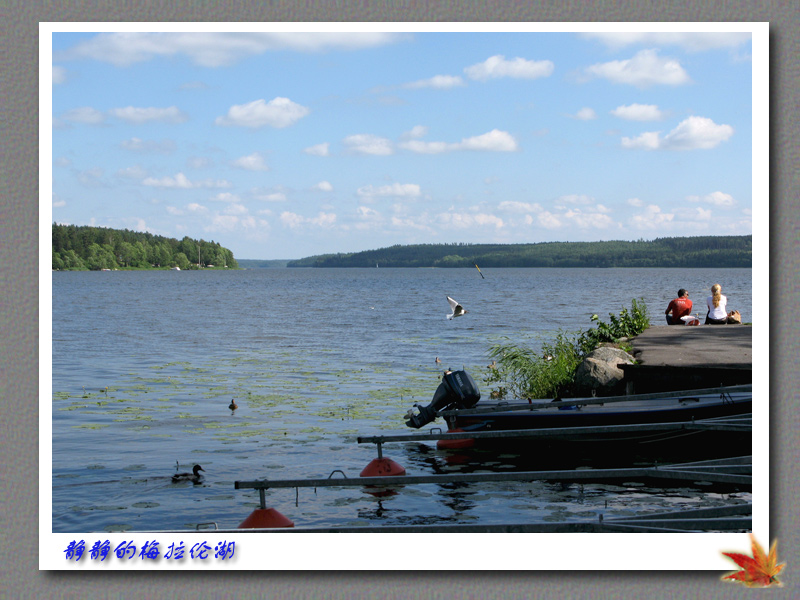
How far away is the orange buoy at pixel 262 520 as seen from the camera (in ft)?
25.4

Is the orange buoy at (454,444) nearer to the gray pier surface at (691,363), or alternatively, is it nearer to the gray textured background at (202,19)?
the gray pier surface at (691,363)

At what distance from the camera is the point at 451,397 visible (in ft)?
39.5

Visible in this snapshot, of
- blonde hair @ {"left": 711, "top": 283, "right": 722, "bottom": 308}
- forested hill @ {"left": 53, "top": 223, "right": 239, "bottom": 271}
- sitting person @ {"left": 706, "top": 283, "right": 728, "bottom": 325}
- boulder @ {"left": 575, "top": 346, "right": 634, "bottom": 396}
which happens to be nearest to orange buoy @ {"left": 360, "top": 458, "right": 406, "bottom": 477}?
boulder @ {"left": 575, "top": 346, "right": 634, "bottom": 396}

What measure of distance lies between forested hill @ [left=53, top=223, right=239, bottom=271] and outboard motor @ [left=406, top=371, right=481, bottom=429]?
30894 millimetres

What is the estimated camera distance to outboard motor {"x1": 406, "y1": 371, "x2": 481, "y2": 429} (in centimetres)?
1194

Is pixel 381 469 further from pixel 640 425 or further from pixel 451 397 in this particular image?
pixel 640 425

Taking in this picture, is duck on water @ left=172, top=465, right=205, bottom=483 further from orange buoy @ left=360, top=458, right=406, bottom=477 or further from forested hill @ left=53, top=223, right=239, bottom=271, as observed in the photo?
forested hill @ left=53, top=223, right=239, bottom=271

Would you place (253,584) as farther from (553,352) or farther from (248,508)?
(553,352)

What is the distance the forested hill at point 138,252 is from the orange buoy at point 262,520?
111 feet

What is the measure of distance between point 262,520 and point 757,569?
15.3 feet

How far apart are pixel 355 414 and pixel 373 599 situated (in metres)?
9.37

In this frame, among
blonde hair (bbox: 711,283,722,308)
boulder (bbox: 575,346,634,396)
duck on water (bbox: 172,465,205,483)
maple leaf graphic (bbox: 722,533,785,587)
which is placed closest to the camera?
maple leaf graphic (bbox: 722,533,785,587)

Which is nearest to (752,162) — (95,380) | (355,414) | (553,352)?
(355,414)

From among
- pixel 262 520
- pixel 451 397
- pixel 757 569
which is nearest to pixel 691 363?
pixel 451 397
